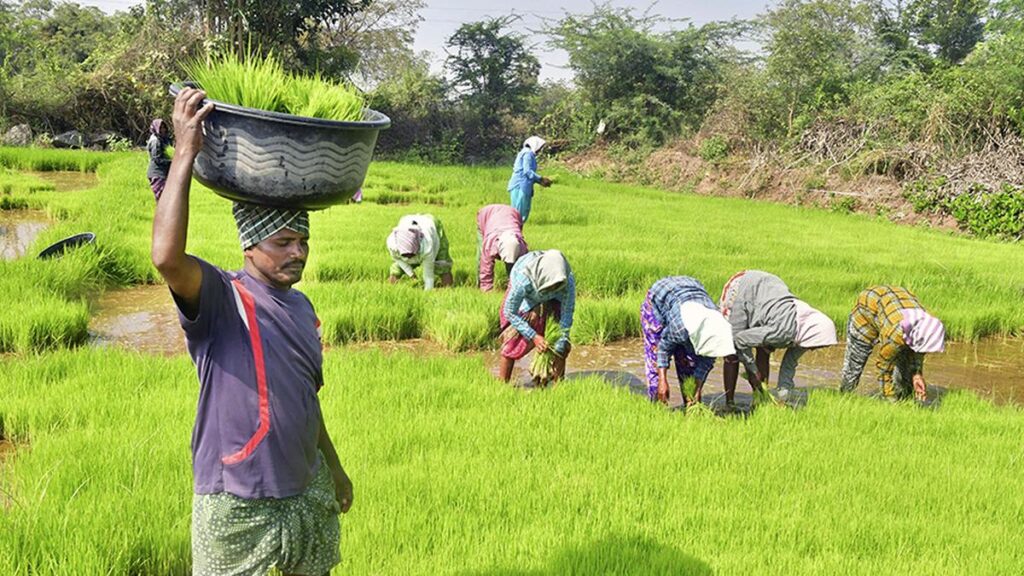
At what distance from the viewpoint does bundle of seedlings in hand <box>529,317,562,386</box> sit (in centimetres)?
443

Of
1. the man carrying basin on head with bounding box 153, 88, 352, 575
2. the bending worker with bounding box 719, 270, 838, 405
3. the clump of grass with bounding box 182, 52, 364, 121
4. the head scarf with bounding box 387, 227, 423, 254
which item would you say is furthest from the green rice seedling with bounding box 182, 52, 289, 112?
the head scarf with bounding box 387, 227, 423, 254

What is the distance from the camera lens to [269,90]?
5.52 ft

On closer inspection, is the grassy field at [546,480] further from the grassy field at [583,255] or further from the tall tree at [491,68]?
the tall tree at [491,68]

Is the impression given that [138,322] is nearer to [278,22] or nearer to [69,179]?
[69,179]

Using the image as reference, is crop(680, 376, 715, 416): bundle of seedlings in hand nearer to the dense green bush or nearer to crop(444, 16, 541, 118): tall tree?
the dense green bush

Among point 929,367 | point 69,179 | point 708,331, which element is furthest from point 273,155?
point 69,179

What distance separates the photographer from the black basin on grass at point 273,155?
1.56 meters

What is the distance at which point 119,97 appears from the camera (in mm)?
20875

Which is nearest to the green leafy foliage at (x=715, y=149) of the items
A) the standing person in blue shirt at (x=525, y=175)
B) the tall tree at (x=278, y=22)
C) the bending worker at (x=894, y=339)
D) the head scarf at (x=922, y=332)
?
the tall tree at (x=278, y=22)

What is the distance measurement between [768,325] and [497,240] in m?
2.53

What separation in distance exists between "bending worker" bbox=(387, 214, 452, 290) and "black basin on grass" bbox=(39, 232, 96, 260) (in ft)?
9.49

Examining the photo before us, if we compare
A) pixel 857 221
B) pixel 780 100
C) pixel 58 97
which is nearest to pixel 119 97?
pixel 58 97

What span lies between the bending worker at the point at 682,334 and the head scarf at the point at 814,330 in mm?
526

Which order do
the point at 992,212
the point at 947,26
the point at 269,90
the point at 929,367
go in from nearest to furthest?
the point at 269,90
the point at 929,367
the point at 992,212
the point at 947,26
